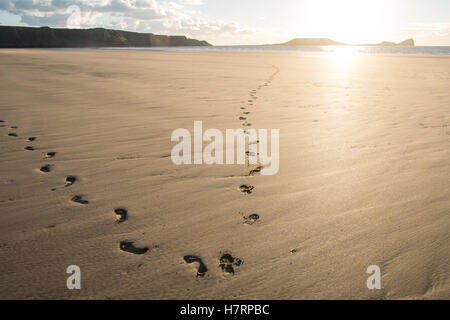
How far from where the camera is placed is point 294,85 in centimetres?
667

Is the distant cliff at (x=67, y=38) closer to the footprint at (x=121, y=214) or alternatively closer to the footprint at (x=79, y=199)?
the footprint at (x=79, y=199)

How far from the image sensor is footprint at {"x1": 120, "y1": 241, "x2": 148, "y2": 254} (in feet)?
4.84

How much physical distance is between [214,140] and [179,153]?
489 mm

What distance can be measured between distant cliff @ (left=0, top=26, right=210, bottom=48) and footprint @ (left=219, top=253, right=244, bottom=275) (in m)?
78.1

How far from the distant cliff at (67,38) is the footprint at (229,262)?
78118mm

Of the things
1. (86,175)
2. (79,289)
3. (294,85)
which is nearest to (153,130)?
(86,175)

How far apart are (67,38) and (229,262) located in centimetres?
8703

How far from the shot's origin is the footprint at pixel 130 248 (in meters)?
1.48

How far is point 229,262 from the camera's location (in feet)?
4.65

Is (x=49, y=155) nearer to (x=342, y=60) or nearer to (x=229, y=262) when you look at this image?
(x=229, y=262)

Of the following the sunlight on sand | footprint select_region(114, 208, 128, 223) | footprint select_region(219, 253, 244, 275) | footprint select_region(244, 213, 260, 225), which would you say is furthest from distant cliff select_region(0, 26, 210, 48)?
footprint select_region(219, 253, 244, 275)

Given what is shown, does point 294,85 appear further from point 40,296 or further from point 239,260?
point 40,296

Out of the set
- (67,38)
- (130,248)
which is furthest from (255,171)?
(67,38)

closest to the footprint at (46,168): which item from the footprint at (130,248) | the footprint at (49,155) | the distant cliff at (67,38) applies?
the footprint at (49,155)
